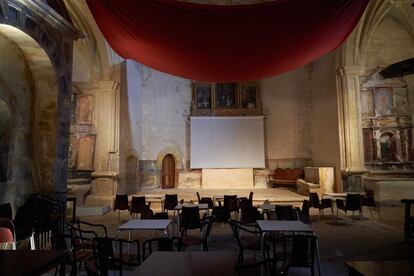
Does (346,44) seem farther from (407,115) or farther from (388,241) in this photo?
(388,241)

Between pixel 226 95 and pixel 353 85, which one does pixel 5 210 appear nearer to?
pixel 353 85

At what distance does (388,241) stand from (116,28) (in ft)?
19.9

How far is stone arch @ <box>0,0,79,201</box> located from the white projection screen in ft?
28.2

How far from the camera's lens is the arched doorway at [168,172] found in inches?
548

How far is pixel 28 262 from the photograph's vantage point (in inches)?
84.0

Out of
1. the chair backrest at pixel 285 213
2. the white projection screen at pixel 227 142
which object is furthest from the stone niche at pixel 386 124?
the chair backrest at pixel 285 213

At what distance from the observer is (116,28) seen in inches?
191

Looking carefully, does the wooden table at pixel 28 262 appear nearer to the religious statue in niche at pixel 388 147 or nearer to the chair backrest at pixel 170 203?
the chair backrest at pixel 170 203

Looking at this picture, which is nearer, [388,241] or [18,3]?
[18,3]

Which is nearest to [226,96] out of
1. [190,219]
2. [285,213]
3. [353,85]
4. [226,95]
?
[226,95]

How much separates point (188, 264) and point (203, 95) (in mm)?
13378

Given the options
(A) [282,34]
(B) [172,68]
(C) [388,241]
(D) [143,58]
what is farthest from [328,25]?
(C) [388,241]

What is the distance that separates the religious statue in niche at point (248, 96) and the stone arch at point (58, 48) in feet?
32.6

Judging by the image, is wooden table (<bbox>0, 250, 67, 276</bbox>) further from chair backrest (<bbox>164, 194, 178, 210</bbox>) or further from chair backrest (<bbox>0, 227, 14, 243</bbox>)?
chair backrest (<bbox>164, 194, 178, 210</bbox>)
